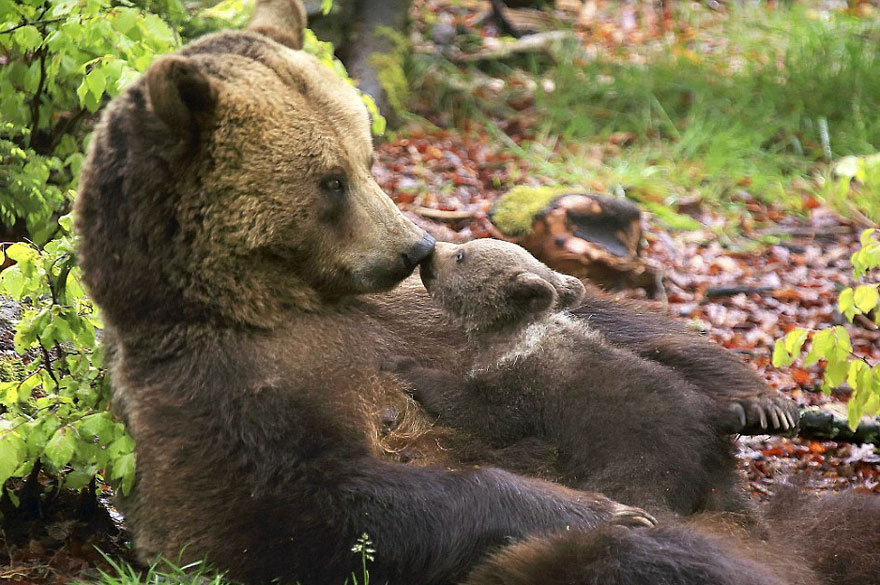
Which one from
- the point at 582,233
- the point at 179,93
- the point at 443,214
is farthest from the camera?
the point at 443,214

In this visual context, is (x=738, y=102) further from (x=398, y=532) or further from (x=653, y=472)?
(x=398, y=532)

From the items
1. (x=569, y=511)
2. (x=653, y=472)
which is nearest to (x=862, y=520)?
(x=653, y=472)

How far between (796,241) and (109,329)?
7.13 meters

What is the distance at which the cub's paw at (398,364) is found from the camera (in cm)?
472

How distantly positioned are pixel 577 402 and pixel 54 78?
11.6 ft

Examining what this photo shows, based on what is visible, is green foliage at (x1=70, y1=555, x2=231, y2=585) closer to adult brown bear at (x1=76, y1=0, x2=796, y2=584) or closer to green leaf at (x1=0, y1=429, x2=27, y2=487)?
adult brown bear at (x1=76, y1=0, x2=796, y2=584)

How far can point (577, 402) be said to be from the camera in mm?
4523

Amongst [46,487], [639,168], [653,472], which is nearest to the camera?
[653,472]

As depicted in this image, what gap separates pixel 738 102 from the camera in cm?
1181

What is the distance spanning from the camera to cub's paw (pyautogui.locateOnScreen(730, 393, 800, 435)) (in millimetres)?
4723

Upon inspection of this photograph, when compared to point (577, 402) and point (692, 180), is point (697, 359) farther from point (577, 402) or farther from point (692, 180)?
point (692, 180)

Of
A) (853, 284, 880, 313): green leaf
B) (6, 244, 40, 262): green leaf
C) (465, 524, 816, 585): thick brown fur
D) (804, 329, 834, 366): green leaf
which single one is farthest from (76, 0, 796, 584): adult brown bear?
(853, 284, 880, 313): green leaf

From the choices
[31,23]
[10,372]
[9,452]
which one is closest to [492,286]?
[9,452]

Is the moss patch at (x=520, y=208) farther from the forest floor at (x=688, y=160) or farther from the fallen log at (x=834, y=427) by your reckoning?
the fallen log at (x=834, y=427)
